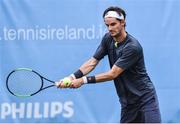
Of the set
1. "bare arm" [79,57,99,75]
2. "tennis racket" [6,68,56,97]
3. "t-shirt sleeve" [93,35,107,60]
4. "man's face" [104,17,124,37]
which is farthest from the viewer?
"tennis racket" [6,68,56,97]

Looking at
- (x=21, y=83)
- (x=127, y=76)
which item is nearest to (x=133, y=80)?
(x=127, y=76)

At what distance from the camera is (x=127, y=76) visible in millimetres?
6637

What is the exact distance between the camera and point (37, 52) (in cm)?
870

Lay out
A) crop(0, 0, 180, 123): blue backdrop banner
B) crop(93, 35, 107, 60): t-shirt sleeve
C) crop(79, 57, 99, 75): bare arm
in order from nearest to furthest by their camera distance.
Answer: crop(93, 35, 107, 60): t-shirt sleeve → crop(79, 57, 99, 75): bare arm → crop(0, 0, 180, 123): blue backdrop banner

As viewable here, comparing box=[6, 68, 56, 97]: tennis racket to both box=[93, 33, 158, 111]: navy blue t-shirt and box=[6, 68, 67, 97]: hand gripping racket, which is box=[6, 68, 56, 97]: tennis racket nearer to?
box=[6, 68, 67, 97]: hand gripping racket

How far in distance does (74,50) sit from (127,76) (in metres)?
2.15

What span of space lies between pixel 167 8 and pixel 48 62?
164 centimetres

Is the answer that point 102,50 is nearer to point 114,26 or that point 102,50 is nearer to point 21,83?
point 114,26

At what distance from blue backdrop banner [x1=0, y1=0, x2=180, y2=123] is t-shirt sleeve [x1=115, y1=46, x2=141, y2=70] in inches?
84.0

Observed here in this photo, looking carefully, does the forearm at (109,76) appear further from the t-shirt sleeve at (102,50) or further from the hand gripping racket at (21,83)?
the hand gripping racket at (21,83)

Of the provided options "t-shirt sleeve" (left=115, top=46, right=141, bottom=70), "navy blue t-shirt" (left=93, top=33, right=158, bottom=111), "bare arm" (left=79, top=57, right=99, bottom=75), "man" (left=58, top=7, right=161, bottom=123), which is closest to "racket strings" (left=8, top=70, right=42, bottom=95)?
"bare arm" (left=79, top=57, right=99, bottom=75)

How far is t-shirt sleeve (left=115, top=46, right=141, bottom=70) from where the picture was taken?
21.4ft

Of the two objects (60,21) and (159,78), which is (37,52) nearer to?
(60,21)

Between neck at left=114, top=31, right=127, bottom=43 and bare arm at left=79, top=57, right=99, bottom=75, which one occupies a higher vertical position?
neck at left=114, top=31, right=127, bottom=43
